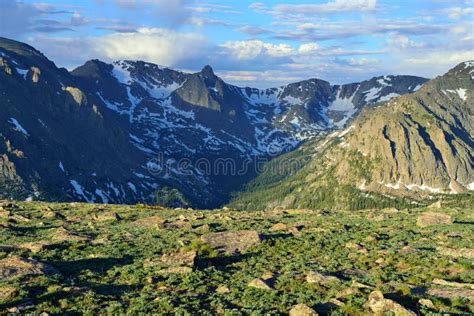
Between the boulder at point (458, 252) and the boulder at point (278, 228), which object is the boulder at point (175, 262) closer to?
the boulder at point (278, 228)

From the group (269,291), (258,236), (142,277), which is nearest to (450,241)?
(258,236)

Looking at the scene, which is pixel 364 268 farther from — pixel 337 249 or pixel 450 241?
pixel 450 241

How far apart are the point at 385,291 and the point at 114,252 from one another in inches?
753

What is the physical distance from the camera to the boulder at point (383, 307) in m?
21.8

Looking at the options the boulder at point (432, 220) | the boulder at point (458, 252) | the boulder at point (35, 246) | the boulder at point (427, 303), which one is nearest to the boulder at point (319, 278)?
the boulder at point (427, 303)

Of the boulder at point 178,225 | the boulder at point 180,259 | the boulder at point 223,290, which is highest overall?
the boulder at point 223,290

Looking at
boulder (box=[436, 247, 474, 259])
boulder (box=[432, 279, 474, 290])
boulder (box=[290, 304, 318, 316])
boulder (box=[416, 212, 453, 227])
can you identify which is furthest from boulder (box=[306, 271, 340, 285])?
boulder (box=[416, 212, 453, 227])

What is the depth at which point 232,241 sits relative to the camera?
122ft

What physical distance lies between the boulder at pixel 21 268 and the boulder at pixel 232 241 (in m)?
11.8

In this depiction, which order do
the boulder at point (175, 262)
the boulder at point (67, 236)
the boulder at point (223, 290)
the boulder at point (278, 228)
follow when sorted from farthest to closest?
the boulder at point (278, 228) < the boulder at point (67, 236) < the boulder at point (175, 262) < the boulder at point (223, 290)

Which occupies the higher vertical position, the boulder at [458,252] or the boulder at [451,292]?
the boulder at [451,292]

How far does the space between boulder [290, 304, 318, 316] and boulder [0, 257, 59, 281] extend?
1496cm

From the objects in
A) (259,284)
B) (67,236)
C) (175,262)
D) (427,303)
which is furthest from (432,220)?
(67,236)

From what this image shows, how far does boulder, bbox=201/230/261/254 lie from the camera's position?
35491 mm
